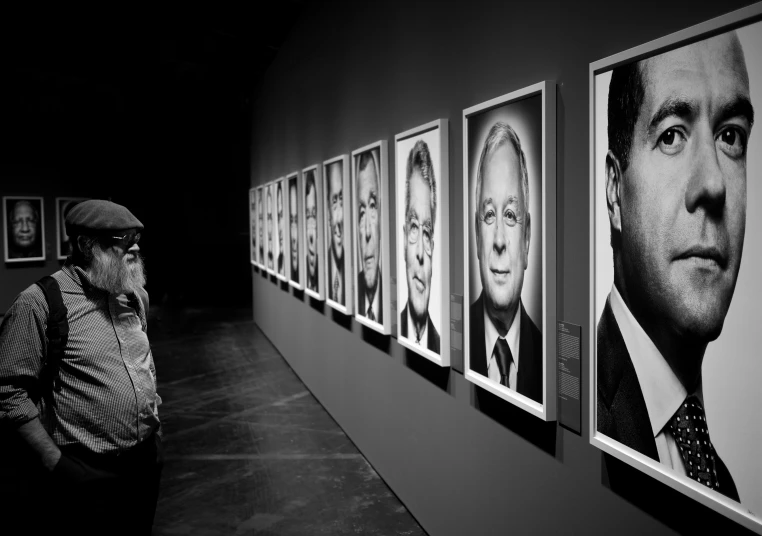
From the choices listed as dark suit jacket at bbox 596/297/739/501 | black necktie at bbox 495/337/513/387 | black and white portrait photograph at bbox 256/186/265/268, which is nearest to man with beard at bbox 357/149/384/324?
black necktie at bbox 495/337/513/387

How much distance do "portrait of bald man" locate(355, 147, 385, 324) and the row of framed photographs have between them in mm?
11063

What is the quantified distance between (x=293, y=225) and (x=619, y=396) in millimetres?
5911

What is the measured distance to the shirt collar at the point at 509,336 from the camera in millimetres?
2575

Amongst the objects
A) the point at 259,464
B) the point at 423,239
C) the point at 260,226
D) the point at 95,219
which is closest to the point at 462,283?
the point at 423,239

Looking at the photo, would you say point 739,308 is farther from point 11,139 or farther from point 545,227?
point 11,139

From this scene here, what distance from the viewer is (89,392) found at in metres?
2.56

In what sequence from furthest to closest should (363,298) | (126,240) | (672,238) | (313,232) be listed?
(313,232)
(363,298)
(126,240)
(672,238)

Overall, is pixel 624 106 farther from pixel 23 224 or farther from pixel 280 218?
pixel 23 224

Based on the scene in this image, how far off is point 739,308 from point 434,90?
2379 millimetres

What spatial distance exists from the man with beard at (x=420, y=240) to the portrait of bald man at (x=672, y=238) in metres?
1.51

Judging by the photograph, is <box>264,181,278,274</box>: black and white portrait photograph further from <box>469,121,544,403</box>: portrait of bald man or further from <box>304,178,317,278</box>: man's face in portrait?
<box>469,121,544,403</box>: portrait of bald man

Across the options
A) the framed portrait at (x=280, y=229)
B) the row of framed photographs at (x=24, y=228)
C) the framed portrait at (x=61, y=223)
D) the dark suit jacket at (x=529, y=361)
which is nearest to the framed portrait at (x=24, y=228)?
the row of framed photographs at (x=24, y=228)

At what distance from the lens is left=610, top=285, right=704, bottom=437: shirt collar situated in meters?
1.75

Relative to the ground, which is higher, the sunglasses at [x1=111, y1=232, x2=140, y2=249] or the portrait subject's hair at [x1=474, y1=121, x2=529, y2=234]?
the portrait subject's hair at [x1=474, y1=121, x2=529, y2=234]
